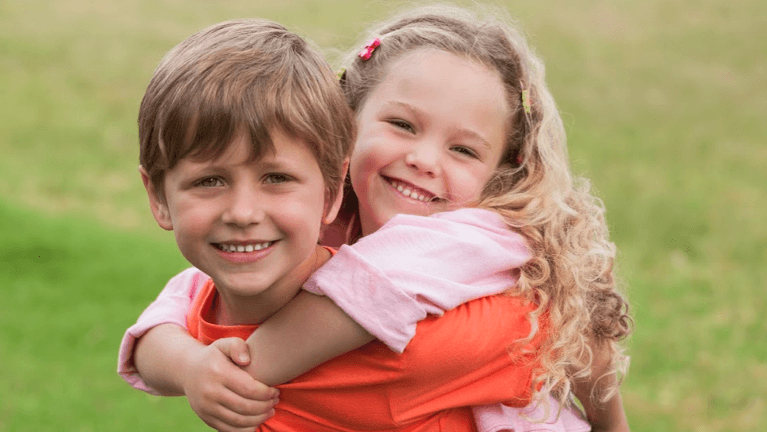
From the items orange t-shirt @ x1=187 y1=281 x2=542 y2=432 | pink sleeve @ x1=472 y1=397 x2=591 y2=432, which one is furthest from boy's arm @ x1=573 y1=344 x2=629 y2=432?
orange t-shirt @ x1=187 y1=281 x2=542 y2=432

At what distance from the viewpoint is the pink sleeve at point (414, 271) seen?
2314 millimetres

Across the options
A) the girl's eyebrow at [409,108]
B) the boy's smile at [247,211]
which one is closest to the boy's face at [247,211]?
the boy's smile at [247,211]

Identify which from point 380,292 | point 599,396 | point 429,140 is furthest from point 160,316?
point 599,396

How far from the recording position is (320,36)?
14.4 m

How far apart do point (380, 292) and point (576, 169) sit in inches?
392

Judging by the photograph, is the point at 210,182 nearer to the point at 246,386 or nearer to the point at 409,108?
the point at 246,386

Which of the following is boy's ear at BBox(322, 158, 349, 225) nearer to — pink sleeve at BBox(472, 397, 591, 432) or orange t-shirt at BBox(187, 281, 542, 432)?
orange t-shirt at BBox(187, 281, 542, 432)

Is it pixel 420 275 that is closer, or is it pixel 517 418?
pixel 420 275

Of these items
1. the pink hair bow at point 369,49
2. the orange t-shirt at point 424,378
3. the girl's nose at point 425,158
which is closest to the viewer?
the orange t-shirt at point 424,378

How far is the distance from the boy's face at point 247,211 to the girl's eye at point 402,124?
2.00ft

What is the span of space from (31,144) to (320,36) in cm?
448

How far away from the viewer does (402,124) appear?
2984mm

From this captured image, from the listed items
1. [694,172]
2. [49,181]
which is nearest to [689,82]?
[694,172]

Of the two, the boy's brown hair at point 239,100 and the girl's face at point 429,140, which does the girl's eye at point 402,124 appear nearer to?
the girl's face at point 429,140
